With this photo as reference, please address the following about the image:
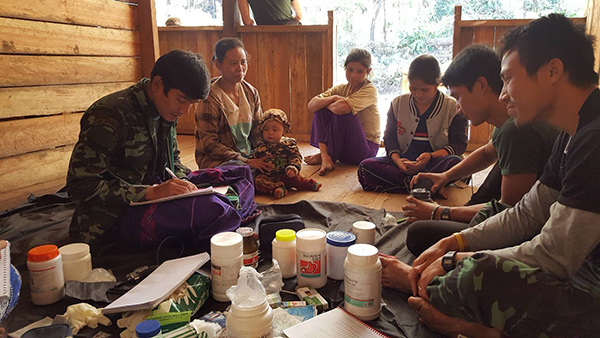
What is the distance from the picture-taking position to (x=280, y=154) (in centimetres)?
294

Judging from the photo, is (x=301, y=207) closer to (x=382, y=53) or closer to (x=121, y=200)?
(x=121, y=200)

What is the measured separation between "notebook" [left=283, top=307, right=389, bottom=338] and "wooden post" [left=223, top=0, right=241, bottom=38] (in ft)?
13.0

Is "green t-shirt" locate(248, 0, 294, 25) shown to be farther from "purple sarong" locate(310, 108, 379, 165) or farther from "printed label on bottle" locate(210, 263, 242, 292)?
"printed label on bottle" locate(210, 263, 242, 292)

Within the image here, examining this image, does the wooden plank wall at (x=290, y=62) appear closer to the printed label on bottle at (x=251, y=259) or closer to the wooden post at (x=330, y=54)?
the wooden post at (x=330, y=54)

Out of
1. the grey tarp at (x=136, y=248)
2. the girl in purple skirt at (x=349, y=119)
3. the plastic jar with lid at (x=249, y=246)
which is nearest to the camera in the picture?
the grey tarp at (x=136, y=248)

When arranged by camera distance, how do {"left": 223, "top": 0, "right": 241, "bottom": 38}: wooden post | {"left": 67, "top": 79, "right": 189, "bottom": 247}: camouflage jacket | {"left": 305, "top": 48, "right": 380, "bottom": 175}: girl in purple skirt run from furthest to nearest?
1. {"left": 223, "top": 0, "right": 241, "bottom": 38}: wooden post
2. {"left": 305, "top": 48, "right": 380, "bottom": 175}: girl in purple skirt
3. {"left": 67, "top": 79, "right": 189, "bottom": 247}: camouflage jacket

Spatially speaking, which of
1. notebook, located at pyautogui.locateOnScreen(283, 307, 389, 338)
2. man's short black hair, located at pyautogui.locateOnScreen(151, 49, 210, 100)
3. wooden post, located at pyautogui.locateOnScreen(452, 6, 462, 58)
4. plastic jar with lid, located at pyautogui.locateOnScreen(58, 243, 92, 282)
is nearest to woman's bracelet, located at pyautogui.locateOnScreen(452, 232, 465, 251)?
notebook, located at pyautogui.locateOnScreen(283, 307, 389, 338)

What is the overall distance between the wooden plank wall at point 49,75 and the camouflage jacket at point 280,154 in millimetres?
1288

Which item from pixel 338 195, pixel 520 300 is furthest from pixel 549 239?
pixel 338 195

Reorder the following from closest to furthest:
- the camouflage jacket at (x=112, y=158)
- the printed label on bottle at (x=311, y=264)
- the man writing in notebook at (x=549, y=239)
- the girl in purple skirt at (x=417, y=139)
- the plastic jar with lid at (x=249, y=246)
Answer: the man writing in notebook at (x=549, y=239) → the printed label on bottle at (x=311, y=264) → the plastic jar with lid at (x=249, y=246) → the camouflage jacket at (x=112, y=158) → the girl in purple skirt at (x=417, y=139)

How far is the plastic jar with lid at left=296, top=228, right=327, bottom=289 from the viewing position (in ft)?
4.80

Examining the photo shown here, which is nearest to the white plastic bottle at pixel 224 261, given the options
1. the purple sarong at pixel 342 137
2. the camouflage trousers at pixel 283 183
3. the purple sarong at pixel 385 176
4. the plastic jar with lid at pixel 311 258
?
the plastic jar with lid at pixel 311 258

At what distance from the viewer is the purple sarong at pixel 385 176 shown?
281cm

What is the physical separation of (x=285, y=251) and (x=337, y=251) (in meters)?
0.19
